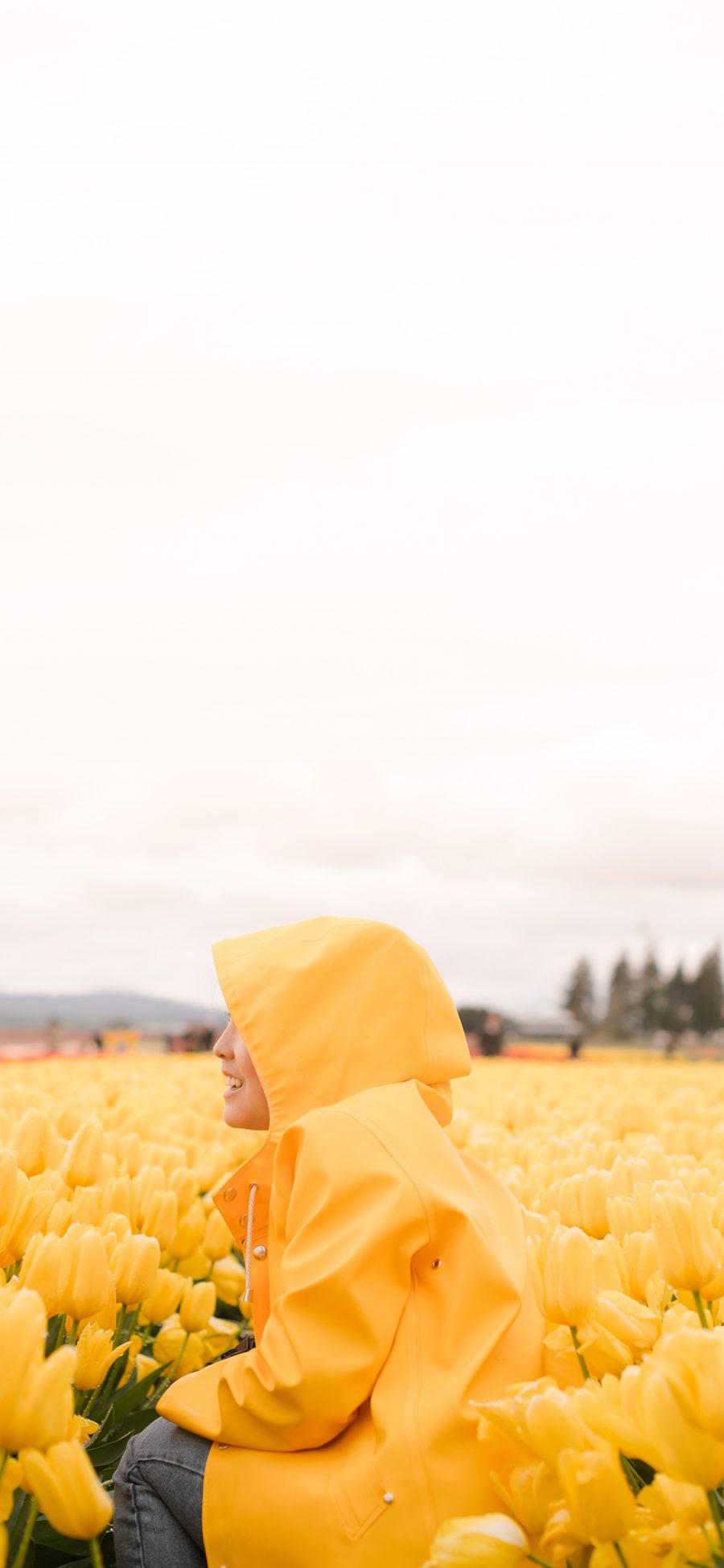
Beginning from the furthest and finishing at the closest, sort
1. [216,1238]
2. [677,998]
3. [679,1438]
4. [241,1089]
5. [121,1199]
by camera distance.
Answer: [677,998] < [216,1238] < [121,1199] < [241,1089] < [679,1438]

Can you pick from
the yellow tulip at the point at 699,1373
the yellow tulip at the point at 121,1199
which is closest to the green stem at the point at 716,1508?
the yellow tulip at the point at 699,1373

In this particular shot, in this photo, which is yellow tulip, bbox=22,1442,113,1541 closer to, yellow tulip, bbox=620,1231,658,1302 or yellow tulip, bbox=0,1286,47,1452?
yellow tulip, bbox=0,1286,47,1452

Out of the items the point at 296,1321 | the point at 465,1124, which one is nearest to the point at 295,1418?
the point at 296,1321

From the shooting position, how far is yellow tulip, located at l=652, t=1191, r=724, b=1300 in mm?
2057

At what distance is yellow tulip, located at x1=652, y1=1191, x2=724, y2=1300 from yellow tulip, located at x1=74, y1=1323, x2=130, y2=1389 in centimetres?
93

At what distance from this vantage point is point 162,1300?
8.99ft

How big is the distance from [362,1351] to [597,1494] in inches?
23.2

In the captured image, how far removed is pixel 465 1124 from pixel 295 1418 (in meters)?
3.11

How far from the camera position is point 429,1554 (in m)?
1.89

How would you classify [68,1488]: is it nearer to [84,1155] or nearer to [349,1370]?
[349,1370]

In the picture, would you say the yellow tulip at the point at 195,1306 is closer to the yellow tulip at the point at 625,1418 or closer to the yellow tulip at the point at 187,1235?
the yellow tulip at the point at 187,1235

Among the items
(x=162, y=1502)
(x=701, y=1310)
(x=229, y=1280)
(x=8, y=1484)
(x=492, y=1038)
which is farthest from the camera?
(x=492, y=1038)

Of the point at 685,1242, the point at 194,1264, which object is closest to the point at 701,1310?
the point at 685,1242

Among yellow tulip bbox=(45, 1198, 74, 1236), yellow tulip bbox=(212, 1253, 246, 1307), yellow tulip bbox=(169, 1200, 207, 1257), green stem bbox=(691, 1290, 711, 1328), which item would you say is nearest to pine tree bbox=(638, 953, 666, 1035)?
yellow tulip bbox=(212, 1253, 246, 1307)
